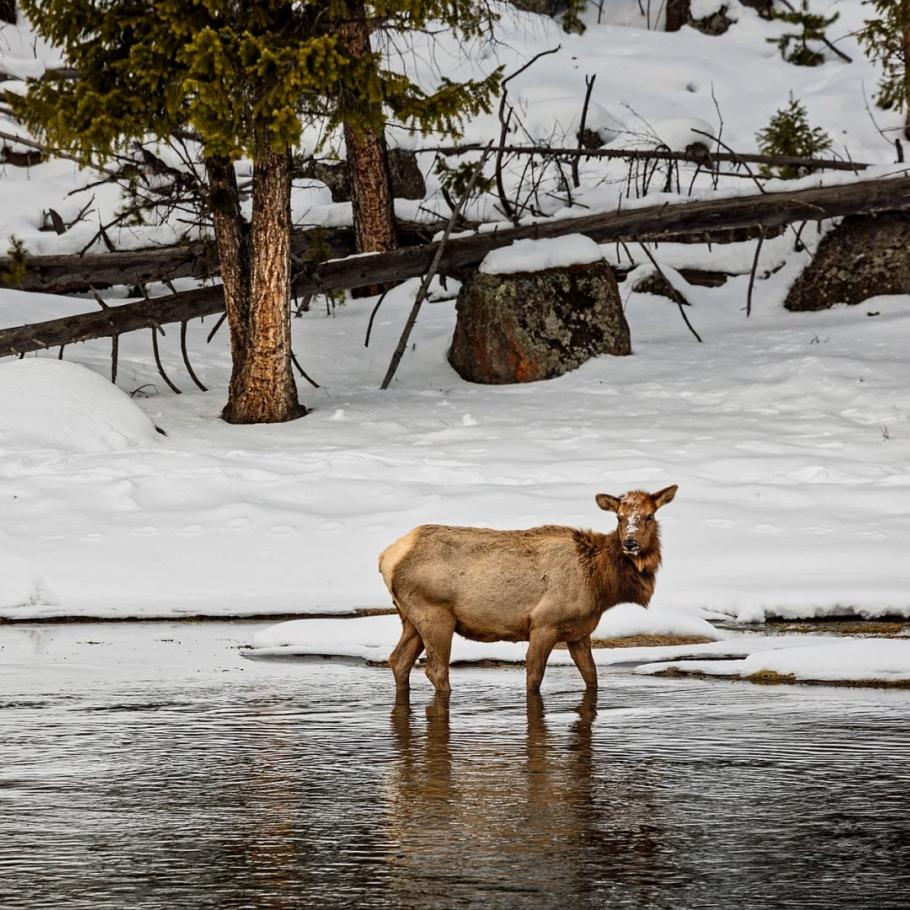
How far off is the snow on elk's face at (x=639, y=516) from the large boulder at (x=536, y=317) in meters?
13.3

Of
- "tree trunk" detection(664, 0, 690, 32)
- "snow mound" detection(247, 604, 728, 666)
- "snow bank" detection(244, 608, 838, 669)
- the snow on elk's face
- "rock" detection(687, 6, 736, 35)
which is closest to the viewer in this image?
the snow on elk's face

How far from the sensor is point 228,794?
21.6 feet

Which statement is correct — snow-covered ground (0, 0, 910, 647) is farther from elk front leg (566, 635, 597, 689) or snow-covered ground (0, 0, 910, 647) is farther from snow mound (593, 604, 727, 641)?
elk front leg (566, 635, 597, 689)

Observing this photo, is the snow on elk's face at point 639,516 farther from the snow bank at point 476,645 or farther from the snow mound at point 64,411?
the snow mound at point 64,411

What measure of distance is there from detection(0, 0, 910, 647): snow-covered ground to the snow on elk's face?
2373 millimetres

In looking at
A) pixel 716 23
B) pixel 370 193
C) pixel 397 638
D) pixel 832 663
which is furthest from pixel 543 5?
pixel 832 663

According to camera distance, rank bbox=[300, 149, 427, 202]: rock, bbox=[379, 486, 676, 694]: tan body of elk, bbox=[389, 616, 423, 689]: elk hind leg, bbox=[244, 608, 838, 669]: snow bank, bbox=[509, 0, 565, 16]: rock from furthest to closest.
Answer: bbox=[509, 0, 565, 16]: rock, bbox=[300, 149, 427, 202]: rock, bbox=[244, 608, 838, 669]: snow bank, bbox=[389, 616, 423, 689]: elk hind leg, bbox=[379, 486, 676, 694]: tan body of elk

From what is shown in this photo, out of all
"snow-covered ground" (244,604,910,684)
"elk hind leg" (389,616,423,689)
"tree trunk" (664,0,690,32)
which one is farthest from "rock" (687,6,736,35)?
"elk hind leg" (389,616,423,689)

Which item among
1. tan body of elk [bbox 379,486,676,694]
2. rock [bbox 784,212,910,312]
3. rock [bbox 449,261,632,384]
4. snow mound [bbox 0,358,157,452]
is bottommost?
tan body of elk [bbox 379,486,676,694]

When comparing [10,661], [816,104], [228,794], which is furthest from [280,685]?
[816,104]

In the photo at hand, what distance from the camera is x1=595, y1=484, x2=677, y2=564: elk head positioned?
31.4 feet

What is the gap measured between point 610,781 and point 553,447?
39.4ft

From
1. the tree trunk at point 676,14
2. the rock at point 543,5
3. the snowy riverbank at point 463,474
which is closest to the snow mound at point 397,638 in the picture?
the snowy riverbank at point 463,474

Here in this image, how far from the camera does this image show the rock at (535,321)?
23094mm
